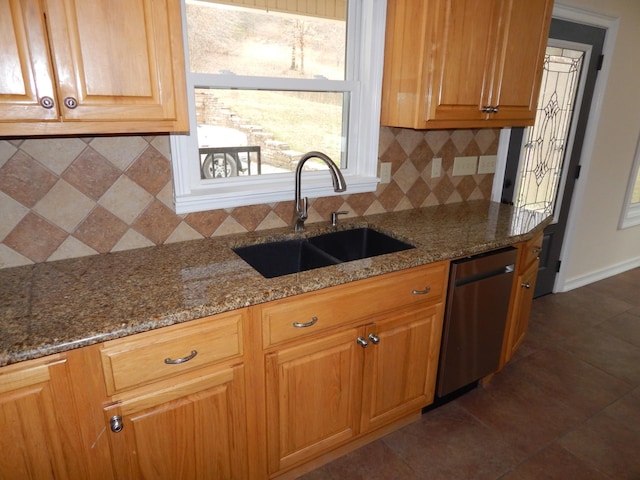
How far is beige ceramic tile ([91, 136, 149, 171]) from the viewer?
1.52 meters

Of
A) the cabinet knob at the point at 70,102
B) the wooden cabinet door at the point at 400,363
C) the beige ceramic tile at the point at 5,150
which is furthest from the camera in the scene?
the wooden cabinet door at the point at 400,363

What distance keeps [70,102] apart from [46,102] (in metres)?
0.06

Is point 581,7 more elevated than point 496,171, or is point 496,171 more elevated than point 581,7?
point 581,7

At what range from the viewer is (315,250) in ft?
6.22

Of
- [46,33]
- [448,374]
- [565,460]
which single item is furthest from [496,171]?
[46,33]

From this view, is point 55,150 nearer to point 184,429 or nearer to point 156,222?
point 156,222

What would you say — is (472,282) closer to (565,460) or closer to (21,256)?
(565,460)

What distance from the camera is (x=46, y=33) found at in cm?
107

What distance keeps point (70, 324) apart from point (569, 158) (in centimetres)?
334

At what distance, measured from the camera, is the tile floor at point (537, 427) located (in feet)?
5.84

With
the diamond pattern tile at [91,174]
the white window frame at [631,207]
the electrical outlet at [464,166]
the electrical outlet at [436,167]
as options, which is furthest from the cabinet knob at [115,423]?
the white window frame at [631,207]

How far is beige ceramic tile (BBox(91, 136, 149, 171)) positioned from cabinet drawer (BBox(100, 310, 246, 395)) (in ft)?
2.45

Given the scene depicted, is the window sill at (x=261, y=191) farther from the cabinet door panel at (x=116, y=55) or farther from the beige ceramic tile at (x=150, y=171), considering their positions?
the cabinet door panel at (x=116, y=55)

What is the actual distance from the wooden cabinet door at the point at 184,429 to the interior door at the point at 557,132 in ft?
7.61
